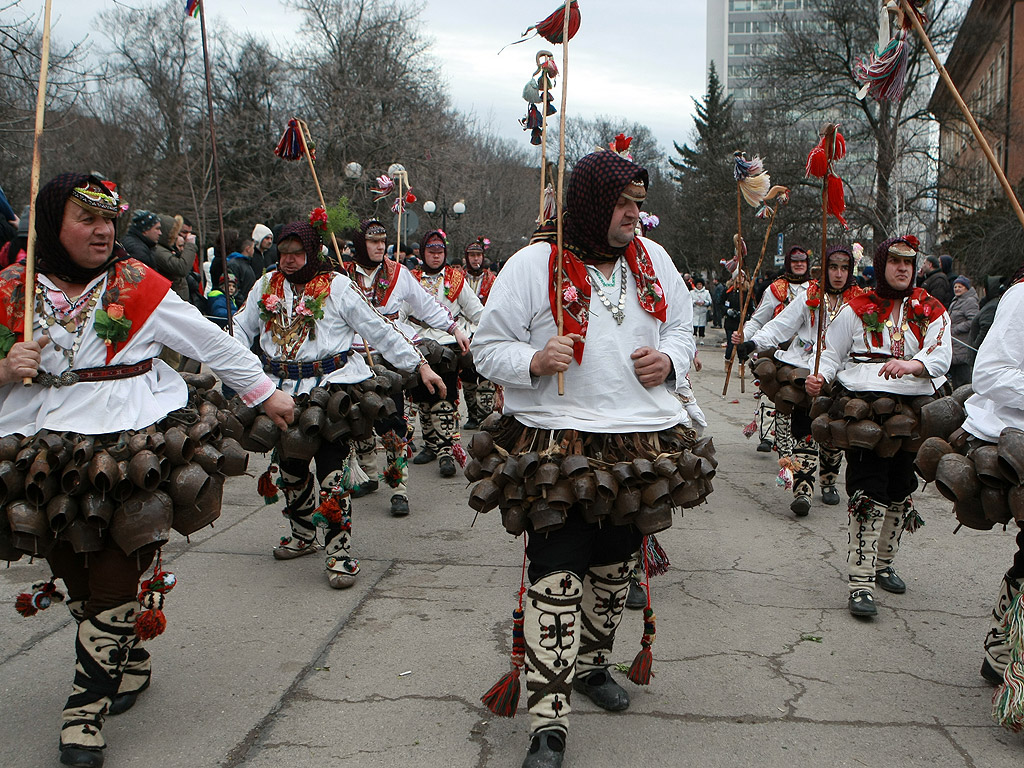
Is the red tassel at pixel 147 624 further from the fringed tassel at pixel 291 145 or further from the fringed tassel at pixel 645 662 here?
the fringed tassel at pixel 291 145

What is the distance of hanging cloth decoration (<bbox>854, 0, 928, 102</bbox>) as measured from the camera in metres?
4.08

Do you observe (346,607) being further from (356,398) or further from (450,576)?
(356,398)

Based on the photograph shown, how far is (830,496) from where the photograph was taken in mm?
7707

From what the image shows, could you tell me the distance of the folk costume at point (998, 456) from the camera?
3424 mm

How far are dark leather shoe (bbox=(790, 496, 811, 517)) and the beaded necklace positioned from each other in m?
4.27

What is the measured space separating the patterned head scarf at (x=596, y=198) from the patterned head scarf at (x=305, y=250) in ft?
7.71

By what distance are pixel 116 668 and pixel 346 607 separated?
5.64 ft

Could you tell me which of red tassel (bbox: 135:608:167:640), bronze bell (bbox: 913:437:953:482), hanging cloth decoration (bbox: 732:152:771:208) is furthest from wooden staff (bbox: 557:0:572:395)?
hanging cloth decoration (bbox: 732:152:771:208)

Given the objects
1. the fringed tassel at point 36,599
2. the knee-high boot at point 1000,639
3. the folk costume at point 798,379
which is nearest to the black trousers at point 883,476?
the knee-high boot at point 1000,639

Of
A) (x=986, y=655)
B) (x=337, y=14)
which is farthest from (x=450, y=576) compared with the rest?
(x=337, y=14)

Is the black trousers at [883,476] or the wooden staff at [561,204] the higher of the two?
the wooden staff at [561,204]

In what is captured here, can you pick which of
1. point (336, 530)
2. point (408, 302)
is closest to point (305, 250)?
point (336, 530)

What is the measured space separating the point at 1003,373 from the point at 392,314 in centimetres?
524

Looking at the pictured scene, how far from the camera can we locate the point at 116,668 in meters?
3.43
